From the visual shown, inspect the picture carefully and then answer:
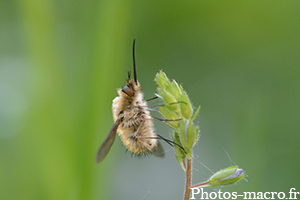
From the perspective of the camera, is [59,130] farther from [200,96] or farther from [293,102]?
[293,102]

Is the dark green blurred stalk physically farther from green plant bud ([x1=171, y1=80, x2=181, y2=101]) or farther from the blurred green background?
green plant bud ([x1=171, y1=80, x2=181, y2=101])

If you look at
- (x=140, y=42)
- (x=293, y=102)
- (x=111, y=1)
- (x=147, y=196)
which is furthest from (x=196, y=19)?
(x=147, y=196)

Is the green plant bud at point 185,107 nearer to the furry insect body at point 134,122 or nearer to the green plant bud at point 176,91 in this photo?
the green plant bud at point 176,91

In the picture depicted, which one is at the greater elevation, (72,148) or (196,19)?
(196,19)

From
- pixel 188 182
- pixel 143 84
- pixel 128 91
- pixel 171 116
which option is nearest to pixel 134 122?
pixel 128 91

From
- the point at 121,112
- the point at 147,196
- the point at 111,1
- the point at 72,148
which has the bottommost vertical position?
the point at 147,196

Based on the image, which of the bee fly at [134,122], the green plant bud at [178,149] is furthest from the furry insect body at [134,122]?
the green plant bud at [178,149]

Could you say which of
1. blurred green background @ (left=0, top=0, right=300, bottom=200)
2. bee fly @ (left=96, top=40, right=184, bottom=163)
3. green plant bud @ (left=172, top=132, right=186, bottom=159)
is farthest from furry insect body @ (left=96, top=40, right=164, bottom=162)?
green plant bud @ (left=172, top=132, right=186, bottom=159)
